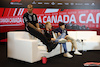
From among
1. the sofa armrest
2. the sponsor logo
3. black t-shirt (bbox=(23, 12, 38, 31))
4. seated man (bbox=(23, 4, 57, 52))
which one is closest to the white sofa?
the sofa armrest

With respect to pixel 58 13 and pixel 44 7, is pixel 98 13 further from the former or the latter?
pixel 44 7

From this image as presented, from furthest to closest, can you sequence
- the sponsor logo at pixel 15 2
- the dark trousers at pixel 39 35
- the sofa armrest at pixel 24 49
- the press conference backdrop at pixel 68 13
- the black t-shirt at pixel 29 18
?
the press conference backdrop at pixel 68 13 → the sponsor logo at pixel 15 2 → the black t-shirt at pixel 29 18 → the dark trousers at pixel 39 35 → the sofa armrest at pixel 24 49

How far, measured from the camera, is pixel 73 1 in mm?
6441

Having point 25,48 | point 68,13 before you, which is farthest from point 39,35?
point 68,13

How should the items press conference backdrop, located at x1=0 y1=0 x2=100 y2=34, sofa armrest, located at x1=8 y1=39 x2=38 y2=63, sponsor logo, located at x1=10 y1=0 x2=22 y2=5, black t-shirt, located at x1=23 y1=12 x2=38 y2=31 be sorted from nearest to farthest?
1. sofa armrest, located at x1=8 y1=39 x2=38 y2=63
2. black t-shirt, located at x1=23 y1=12 x2=38 y2=31
3. sponsor logo, located at x1=10 y1=0 x2=22 y2=5
4. press conference backdrop, located at x1=0 y1=0 x2=100 y2=34

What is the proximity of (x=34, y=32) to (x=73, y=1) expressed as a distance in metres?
3.71

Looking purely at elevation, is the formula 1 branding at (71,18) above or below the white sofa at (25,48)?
above

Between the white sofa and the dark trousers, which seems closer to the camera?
the white sofa

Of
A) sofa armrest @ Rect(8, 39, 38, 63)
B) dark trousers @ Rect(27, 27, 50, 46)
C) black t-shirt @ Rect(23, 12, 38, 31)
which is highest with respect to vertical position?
black t-shirt @ Rect(23, 12, 38, 31)

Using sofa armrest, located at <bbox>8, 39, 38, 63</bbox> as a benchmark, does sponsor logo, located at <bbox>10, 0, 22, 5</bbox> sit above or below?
above

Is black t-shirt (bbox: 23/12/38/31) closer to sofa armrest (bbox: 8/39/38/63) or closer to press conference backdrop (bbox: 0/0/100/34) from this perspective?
sofa armrest (bbox: 8/39/38/63)

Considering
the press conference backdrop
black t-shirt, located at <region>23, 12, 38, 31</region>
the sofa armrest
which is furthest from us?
the press conference backdrop

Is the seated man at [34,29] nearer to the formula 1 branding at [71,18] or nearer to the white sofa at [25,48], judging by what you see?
the white sofa at [25,48]

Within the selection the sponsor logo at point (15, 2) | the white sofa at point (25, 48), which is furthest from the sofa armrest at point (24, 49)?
the sponsor logo at point (15, 2)
